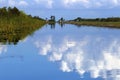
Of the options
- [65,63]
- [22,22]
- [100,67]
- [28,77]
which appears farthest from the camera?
[22,22]

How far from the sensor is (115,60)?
14.1m

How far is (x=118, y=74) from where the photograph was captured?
36.0 feet

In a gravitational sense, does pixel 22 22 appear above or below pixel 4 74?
above

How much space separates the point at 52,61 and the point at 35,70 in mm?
2259

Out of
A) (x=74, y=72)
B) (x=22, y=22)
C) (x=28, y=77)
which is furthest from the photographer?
(x=22, y=22)

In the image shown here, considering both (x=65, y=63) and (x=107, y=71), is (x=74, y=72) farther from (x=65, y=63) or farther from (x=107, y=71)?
(x=65, y=63)

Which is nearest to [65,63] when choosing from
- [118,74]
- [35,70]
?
[35,70]

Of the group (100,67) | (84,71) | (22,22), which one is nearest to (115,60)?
(100,67)

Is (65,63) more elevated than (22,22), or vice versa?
(22,22)

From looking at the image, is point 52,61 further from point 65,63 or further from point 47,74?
point 47,74

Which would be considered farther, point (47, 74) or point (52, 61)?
point (52, 61)

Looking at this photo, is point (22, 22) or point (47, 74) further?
point (22, 22)

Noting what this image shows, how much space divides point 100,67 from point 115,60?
173 centimetres

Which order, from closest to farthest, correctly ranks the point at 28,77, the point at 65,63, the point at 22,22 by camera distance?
the point at 28,77 → the point at 65,63 → the point at 22,22
